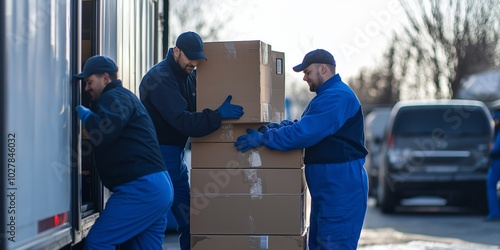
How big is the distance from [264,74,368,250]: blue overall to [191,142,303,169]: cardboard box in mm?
100

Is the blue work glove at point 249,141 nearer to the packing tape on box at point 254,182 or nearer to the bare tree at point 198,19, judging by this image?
the packing tape on box at point 254,182

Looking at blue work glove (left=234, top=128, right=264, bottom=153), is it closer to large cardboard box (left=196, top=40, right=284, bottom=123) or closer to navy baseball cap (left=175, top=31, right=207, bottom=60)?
large cardboard box (left=196, top=40, right=284, bottom=123)

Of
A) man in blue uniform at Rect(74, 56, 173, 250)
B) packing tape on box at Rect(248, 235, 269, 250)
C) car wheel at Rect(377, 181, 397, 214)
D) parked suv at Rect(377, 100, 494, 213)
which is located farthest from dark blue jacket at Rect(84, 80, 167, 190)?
car wheel at Rect(377, 181, 397, 214)

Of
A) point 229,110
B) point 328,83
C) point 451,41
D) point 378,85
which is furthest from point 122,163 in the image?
point 378,85

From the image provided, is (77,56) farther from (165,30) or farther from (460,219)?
(460,219)

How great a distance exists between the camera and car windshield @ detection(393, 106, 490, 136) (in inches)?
574

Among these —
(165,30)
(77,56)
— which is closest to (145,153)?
(77,56)

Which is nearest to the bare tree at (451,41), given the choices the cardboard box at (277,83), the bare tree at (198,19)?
the bare tree at (198,19)

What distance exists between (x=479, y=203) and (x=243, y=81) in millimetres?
9898

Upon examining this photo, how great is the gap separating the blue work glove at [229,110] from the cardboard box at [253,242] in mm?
780

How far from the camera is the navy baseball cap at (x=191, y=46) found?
18.9 ft

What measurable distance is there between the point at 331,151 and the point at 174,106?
1.07 metres

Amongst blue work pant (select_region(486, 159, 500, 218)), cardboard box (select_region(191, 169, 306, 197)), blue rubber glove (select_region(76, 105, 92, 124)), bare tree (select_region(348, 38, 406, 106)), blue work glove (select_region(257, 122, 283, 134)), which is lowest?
blue work pant (select_region(486, 159, 500, 218))

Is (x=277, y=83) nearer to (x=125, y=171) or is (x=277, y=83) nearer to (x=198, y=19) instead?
(x=125, y=171)
